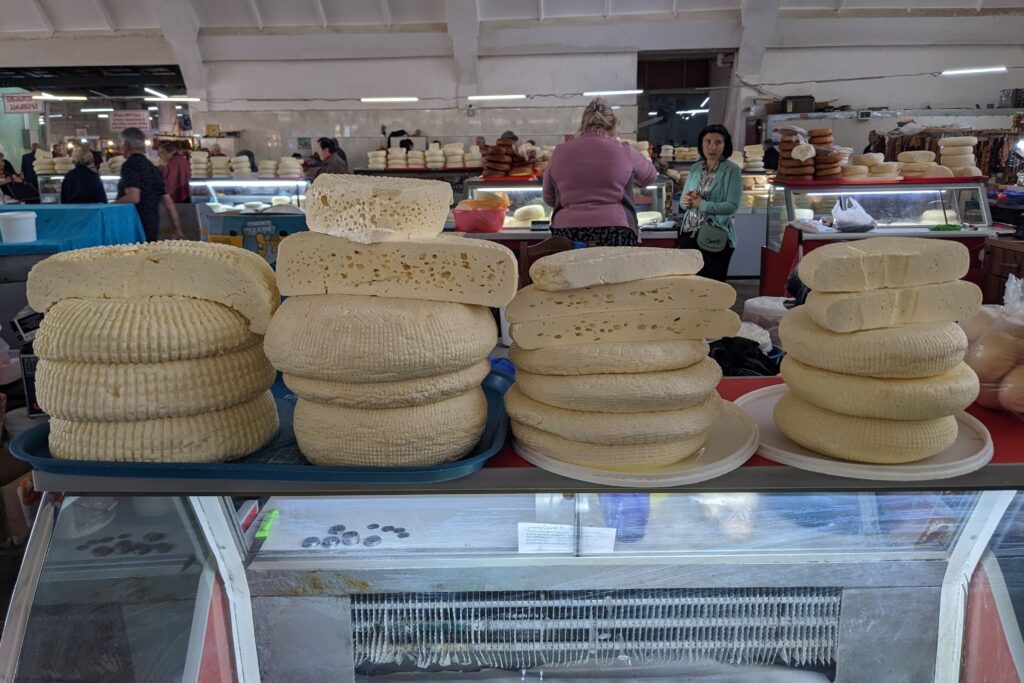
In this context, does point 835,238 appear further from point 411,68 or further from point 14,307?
point 411,68

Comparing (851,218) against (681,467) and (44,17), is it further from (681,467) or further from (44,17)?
(44,17)

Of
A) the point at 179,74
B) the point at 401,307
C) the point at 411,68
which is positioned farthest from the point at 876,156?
the point at 179,74

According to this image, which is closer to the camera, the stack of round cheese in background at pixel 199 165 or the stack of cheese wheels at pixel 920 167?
the stack of cheese wheels at pixel 920 167

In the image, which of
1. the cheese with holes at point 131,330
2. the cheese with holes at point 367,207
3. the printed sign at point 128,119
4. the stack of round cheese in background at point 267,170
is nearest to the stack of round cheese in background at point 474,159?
the stack of round cheese in background at point 267,170

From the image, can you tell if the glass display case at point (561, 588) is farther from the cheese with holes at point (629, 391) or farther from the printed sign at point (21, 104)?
the printed sign at point (21, 104)

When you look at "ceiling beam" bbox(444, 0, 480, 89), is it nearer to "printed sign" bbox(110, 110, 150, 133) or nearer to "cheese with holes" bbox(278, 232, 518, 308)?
"printed sign" bbox(110, 110, 150, 133)

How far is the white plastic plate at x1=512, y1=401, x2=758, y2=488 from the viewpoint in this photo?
1101mm

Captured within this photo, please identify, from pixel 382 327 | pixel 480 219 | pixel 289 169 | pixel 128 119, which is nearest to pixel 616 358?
pixel 382 327

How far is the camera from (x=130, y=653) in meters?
1.48

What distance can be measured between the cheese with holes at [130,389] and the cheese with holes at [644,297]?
55 cm

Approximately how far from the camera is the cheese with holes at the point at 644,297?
1155mm

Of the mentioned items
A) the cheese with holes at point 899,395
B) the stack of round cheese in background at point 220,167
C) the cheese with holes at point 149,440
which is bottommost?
the cheese with holes at point 149,440

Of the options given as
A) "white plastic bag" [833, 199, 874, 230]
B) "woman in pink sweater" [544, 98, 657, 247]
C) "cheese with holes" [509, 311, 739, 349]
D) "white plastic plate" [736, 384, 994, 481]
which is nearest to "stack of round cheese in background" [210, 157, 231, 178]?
"woman in pink sweater" [544, 98, 657, 247]

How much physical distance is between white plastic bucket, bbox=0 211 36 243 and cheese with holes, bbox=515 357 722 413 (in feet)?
13.5
